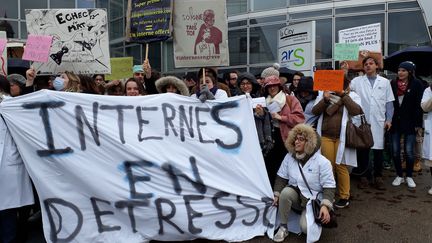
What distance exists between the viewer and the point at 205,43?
15.8 feet

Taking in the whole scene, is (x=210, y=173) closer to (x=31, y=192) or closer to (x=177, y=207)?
(x=177, y=207)

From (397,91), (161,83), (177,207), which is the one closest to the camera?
(177,207)

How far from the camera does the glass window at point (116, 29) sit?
18281mm

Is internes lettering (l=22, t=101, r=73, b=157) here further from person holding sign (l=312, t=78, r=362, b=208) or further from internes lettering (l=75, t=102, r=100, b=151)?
person holding sign (l=312, t=78, r=362, b=208)

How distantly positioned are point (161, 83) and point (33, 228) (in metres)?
2.12

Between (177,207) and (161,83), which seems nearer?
(177,207)

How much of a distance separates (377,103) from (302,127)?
2006 mm

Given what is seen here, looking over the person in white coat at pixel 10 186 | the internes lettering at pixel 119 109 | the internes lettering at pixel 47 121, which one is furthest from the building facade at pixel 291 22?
the person in white coat at pixel 10 186

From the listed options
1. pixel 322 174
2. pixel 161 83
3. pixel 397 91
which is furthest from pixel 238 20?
pixel 322 174

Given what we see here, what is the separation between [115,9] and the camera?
722 inches

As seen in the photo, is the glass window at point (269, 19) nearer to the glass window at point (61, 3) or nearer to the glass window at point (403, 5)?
the glass window at point (403, 5)

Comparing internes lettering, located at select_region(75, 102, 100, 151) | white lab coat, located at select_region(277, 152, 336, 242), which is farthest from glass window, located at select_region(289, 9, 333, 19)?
internes lettering, located at select_region(75, 102, 100, 151)

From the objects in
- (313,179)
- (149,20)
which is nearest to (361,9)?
(149,20)

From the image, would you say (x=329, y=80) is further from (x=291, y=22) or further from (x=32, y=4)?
(x=32, y=4)
